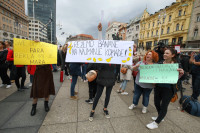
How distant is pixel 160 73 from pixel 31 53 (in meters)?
3.16

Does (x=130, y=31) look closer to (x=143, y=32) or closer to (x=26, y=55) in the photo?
(x=143, y=32)

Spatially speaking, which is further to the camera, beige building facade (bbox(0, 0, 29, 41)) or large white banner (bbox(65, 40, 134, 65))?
beige building facade (bbox(0, 0, 29, 41))

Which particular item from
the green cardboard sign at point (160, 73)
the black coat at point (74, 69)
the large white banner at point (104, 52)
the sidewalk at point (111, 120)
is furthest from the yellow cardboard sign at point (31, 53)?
the green cardboard sign at point (160, 73)

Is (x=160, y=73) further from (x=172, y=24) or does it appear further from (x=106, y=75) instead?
(x=172, y=24)

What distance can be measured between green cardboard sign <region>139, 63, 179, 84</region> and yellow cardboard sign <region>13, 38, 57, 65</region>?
2.47 m

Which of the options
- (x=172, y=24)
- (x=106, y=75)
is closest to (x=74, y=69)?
(x=106, y=75)

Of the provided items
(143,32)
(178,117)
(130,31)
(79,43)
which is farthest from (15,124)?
(130,31)

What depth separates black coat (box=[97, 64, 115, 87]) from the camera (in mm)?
2243

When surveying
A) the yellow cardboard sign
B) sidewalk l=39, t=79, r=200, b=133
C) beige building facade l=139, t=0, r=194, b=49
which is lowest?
sidewalk l=39, t=79, r=200, b=133

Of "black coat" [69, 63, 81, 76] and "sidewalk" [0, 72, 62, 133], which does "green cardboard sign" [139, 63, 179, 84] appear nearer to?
"black coat" [69, 63, 81, 76]

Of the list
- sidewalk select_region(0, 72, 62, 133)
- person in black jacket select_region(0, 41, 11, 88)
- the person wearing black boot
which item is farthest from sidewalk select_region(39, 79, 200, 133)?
person in black jacket select_region(0, 41, 11, 88)

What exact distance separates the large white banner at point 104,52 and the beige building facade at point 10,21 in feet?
147

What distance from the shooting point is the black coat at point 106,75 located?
2.24 m

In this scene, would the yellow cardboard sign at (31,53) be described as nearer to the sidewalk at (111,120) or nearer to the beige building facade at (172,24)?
the sidewalk at (111,120)
